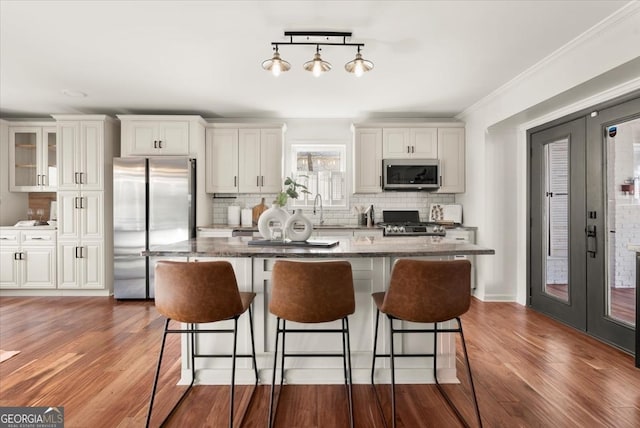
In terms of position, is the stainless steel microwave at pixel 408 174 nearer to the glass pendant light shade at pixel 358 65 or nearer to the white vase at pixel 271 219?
the glass pendant light shade at pixel 358 65

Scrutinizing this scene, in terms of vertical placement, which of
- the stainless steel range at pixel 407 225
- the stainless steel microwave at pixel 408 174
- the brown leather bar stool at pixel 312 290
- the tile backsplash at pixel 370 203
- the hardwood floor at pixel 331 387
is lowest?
the hardwood floor at pixel 331 387

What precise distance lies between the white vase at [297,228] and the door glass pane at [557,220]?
9.33 ft

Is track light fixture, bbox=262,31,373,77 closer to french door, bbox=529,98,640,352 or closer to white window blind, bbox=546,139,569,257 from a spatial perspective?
french door, bbox=529,98,640,352

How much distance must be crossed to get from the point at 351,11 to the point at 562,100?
2.21 metres

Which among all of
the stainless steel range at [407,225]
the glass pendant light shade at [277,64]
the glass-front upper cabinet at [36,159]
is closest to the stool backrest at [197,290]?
the glass pendant light shade at [277,64]

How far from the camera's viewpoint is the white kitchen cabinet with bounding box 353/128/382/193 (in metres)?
4.83

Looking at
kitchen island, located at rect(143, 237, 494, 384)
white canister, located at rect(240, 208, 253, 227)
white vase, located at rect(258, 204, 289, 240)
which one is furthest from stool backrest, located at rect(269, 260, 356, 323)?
white canister, located at rect(240, 208, 253, 227)

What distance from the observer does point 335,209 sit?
204 inches

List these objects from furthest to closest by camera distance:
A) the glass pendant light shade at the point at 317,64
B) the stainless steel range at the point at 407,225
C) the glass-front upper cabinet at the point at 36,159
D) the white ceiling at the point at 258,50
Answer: the glass-front upper cabinet at the point at 36,159 < the stainless steel range at the point at 407,225 < the glass pendant light shade at the point at 317,64 < the white ceiling at the point at 258,50

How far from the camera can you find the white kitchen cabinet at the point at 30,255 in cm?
450

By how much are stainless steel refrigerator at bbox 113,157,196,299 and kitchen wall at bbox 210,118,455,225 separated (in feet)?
2.78

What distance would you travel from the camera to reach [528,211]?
407cm

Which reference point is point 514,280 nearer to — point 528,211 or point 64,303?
point 528,211

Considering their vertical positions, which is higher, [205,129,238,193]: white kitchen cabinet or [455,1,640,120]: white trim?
[455,1,640,120]: white trim
